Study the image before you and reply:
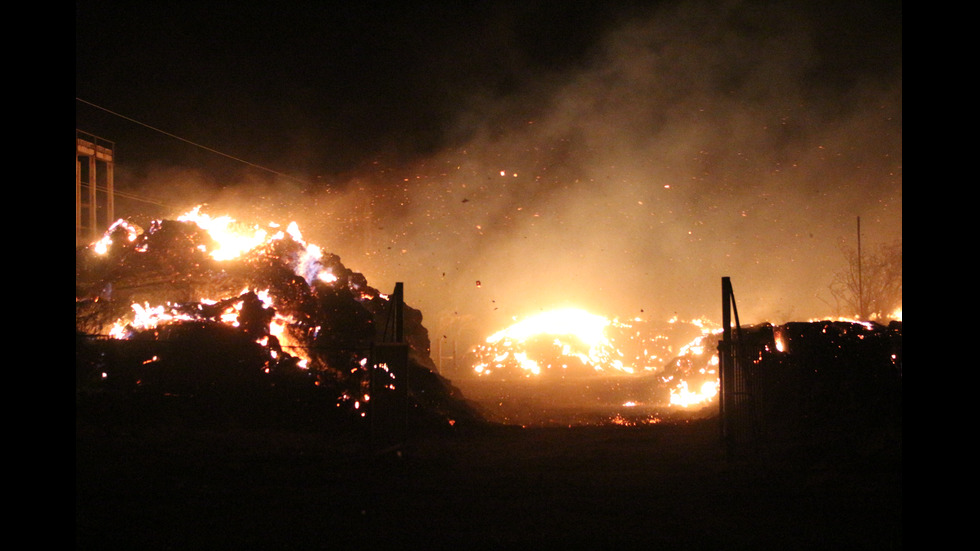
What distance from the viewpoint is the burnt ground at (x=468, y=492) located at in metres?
7.22

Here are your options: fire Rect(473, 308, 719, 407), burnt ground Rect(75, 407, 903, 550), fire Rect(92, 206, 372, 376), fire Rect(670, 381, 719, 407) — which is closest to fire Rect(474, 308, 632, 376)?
fire Rect(473, 308, 719, 407)

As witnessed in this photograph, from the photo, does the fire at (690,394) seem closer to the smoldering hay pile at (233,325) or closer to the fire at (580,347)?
the fire at (580,347)

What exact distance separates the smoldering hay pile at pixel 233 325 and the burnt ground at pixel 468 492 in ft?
5.28

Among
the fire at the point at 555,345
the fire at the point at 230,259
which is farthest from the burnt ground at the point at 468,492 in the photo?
the fire at the point at 555,345

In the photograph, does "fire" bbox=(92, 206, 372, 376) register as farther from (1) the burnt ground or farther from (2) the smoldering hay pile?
(1) the burnt ground

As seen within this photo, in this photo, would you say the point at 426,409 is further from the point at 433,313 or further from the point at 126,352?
the point at 433,313

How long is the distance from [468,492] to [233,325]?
10021mm

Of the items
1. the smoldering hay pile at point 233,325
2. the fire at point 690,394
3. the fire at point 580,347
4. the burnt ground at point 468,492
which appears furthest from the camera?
the fire at point 580,347

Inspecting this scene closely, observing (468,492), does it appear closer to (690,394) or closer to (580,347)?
Answer: (690,394)

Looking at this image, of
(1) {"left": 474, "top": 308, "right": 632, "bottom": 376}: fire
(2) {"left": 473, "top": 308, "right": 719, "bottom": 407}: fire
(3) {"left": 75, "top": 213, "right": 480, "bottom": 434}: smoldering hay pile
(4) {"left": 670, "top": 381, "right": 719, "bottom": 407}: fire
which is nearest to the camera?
(3) {"left": 75, "top": 213, "right": 480, "bottom": 434}: smoldering hay pile

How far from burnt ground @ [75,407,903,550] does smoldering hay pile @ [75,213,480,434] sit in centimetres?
161

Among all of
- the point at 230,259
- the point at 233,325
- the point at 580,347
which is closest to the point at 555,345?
the point at 580,347

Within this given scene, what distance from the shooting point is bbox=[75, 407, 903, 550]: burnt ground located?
7219mm

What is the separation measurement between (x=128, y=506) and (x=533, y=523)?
4.78 m
